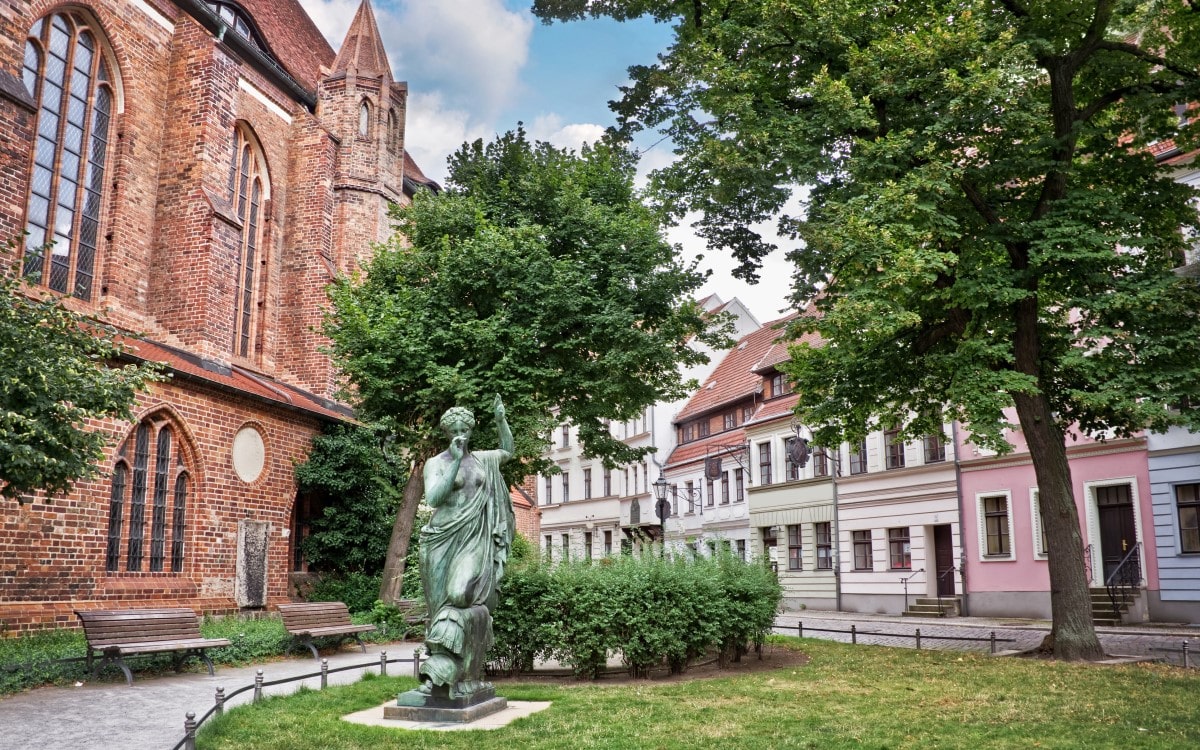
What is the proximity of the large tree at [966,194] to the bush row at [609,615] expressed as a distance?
416 centimetres

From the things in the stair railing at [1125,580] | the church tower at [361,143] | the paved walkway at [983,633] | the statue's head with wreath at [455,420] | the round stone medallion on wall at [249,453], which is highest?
the church tower at [361,143]

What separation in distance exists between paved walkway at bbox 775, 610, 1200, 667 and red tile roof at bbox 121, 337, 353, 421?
Result: 11907 mm

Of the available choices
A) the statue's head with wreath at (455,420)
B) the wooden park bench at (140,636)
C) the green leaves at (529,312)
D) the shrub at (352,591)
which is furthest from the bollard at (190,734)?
the shrub at (352,591)

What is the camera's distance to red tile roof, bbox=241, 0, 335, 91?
95.7ft

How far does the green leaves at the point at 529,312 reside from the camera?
17953 mm

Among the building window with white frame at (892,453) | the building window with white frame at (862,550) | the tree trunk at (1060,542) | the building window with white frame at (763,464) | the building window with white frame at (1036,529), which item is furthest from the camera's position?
the building window with white frame at (763,464)

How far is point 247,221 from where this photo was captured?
26.6 metres

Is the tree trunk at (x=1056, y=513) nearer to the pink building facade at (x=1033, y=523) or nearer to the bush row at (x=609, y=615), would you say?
the bush row at (x=609, y=615)

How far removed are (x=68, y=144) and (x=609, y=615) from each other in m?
16.4

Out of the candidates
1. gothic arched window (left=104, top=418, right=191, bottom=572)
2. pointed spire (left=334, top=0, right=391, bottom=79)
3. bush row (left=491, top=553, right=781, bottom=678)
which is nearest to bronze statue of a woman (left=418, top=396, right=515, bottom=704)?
bush row (left=491, top=553, right=781, bottom=678)

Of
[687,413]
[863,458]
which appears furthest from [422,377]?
[687,413]

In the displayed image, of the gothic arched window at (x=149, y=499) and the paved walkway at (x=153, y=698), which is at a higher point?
the gothic arched window at (x=149, y=499)

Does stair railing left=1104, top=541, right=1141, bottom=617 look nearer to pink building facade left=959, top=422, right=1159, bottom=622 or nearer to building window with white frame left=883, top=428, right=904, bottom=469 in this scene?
pink building facade left=959, top=422, right=1159, bottom=622

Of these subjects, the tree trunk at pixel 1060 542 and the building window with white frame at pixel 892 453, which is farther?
the building window with white frame at pixel 892 453
